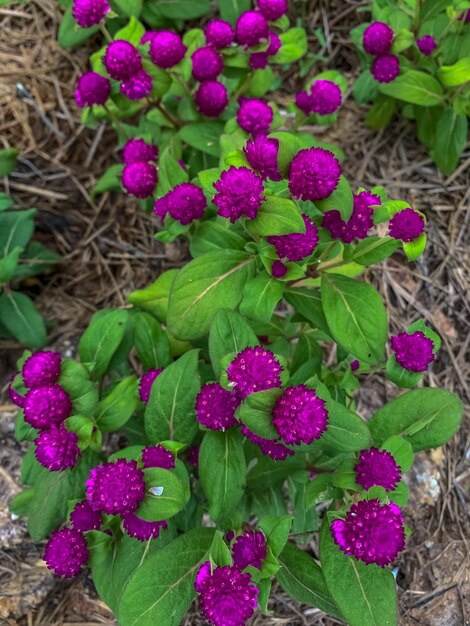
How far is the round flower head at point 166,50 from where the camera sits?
2.21 metres

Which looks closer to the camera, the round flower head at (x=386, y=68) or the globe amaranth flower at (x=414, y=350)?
the globe amaranth flower at (x=414, y=350)

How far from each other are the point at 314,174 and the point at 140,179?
850 millimetres

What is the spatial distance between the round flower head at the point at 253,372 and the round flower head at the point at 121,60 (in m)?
1.23

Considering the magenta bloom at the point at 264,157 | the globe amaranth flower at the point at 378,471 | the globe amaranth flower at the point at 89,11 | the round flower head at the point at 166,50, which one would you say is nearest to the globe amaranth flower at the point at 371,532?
the globe amaranth flower at the point at 378,471

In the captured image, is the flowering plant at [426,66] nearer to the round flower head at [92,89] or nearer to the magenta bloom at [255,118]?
the magenta bloom at [255,118]

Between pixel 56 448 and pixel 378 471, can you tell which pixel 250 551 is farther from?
pixel 56 448

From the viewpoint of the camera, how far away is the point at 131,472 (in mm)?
1614

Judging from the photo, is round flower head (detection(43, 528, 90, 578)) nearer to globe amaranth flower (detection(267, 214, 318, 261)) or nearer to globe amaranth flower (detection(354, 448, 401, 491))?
globe amaranth flower (detection(354, 448, 401, 491))

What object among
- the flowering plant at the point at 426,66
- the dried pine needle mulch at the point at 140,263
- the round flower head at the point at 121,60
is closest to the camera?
the round flower head at the point at 121,60

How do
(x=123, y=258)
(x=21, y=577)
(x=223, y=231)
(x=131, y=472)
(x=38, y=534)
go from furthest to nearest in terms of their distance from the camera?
(x=123, y=258) < (x=21, y=577) < (x=223, y=231) < (x=38, y=534) < (x=131, y=472)

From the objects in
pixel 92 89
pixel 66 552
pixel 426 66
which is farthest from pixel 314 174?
pixel 426 66

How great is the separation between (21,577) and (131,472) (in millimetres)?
1160

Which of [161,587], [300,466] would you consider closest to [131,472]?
[161,587]

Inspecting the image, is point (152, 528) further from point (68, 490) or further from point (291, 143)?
point (291, 143)
